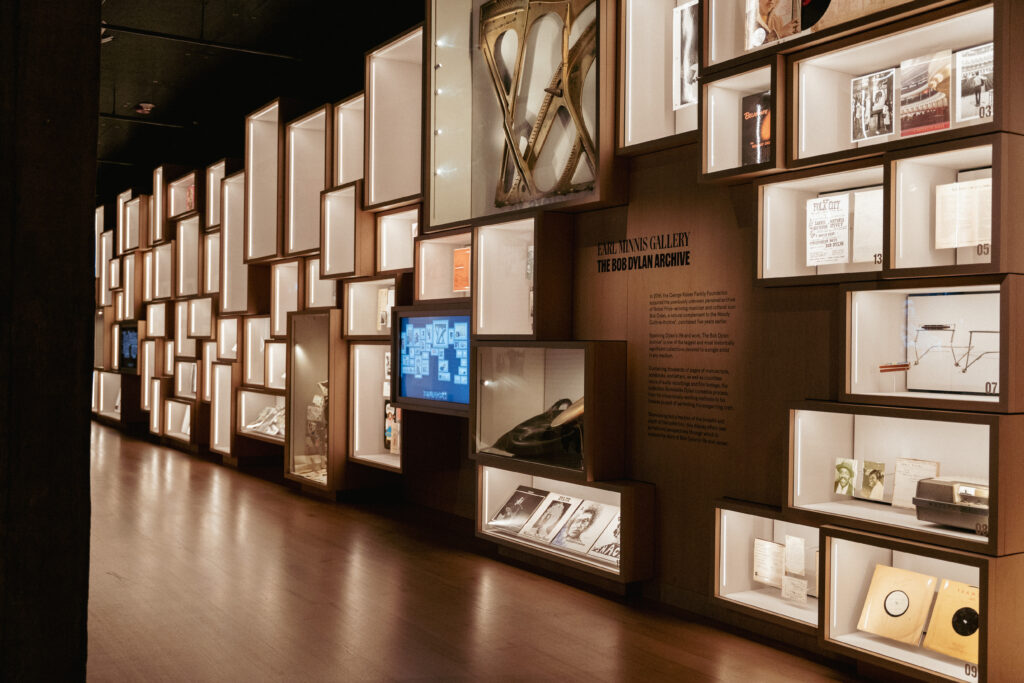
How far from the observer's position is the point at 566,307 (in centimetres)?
456

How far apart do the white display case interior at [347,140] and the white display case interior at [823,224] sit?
3.92 m

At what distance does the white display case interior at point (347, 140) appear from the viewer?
6.68 m

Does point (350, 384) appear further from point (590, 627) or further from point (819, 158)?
point (819, 158)

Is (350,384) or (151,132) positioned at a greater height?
(151,132)

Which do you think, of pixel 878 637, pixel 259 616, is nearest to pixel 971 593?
pixel 878 637

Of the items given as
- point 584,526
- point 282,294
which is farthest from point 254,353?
point 584,526

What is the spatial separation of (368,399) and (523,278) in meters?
2.20

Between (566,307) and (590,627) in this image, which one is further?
(566,307)

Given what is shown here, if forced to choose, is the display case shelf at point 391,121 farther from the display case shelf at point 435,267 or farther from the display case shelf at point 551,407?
the display case shelf at point 551,407

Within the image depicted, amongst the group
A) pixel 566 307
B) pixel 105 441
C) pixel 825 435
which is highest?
pixel 566 307

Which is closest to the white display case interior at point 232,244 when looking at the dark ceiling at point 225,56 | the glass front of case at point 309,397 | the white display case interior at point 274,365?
the white display case interior at point 274,365

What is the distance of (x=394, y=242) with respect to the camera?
635 centimetres

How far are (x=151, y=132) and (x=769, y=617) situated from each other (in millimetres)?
10177

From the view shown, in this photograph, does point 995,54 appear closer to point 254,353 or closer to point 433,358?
point 433,358
